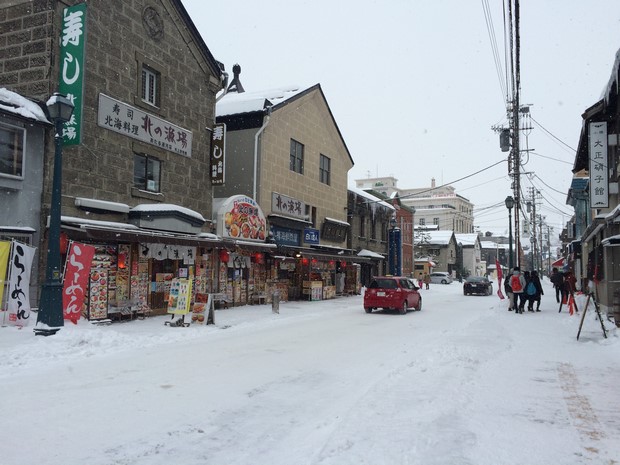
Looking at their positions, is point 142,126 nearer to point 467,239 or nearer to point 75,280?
point 75,280

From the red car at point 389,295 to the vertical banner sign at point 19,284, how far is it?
1237cm

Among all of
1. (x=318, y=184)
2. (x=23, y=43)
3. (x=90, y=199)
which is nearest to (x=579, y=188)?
(x=318, y=184)

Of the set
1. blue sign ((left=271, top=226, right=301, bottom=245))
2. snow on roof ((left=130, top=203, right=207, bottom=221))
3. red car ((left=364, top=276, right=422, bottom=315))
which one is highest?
snow on roof ((left=130, top=203, right=207, bottom=221))

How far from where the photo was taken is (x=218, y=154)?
20500mm

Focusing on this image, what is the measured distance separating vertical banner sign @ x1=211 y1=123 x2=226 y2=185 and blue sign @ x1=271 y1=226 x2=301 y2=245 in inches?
187

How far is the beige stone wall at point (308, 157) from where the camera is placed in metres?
24.2

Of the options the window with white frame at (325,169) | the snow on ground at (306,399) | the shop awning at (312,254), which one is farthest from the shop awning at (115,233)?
the window with white frame at (325,169)

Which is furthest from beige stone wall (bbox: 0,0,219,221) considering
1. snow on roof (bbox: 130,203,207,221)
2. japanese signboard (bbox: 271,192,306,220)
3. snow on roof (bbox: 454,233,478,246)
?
snow on roof (bbox: 454,233,478,246)

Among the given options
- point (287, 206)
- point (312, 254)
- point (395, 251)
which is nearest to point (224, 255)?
point (287, 206)

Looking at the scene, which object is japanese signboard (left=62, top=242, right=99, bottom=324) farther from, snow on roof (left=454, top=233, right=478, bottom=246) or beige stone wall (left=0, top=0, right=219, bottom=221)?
snow on roof (left=454, top=233, right=478, bottom=246)

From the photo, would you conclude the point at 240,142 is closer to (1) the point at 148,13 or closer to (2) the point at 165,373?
(1) the point at 148,13

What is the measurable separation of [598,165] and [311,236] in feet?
47.2

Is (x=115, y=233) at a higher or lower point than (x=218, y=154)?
lower

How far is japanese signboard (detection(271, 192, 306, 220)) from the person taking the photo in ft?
79.8
